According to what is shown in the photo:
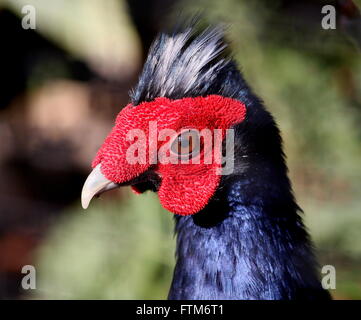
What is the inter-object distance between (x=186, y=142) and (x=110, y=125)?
1.30m

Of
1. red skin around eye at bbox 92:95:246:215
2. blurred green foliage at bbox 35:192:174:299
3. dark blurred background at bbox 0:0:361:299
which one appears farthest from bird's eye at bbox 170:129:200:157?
blurred green foliage at bbox 35:192:174:299

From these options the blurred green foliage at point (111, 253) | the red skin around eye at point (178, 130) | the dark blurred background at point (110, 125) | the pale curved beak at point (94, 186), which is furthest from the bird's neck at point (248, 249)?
the blurred green foliage at point (111, 253)

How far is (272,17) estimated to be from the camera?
2.03m

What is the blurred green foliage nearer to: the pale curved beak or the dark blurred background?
the dark blurred background

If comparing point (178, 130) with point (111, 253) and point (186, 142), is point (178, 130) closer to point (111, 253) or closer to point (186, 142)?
point (186, 142)

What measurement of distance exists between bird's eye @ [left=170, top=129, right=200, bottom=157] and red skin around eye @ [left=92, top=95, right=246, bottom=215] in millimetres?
12

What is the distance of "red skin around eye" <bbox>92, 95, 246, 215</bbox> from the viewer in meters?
1.11

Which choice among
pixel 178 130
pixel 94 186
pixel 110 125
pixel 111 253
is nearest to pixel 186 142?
pixel 178 130

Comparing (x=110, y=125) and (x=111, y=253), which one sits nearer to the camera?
(x=111, y=253)

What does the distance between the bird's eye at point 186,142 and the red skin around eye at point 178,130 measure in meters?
0.01

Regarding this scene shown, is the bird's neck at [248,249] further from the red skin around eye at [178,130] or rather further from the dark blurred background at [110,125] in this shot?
the dark blurred background at [110,125]

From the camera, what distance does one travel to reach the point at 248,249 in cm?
117
